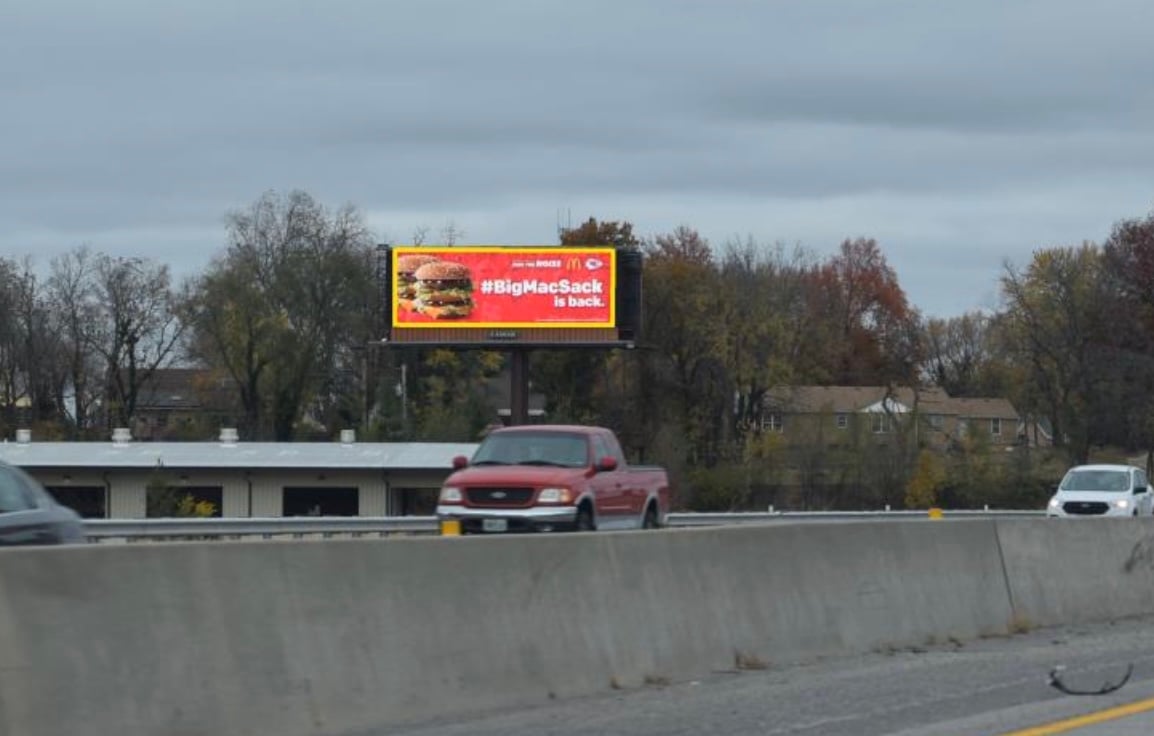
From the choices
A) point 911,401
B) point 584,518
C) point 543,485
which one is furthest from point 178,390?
point 543,485

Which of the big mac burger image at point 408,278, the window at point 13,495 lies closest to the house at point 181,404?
the big mac burger image at point 408,278

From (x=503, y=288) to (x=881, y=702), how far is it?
4580cm

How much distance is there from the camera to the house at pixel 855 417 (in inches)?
3327

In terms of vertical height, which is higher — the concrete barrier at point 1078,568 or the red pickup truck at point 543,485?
the red pickup truck at point 543,485

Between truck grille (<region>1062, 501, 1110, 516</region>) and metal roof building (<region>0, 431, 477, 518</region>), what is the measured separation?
29216 mm

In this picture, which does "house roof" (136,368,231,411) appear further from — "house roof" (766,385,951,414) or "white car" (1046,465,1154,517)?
"white car" (1046,465,1154,517)

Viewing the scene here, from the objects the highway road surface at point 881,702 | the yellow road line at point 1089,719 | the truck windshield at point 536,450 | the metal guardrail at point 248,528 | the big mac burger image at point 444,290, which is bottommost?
the yellow road line at point 1089,719

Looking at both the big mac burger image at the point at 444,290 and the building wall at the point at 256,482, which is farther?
the building wall at the point at 256,482

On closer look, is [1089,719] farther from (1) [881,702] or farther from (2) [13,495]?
(2) [13,495]

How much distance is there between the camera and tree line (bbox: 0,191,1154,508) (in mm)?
84188

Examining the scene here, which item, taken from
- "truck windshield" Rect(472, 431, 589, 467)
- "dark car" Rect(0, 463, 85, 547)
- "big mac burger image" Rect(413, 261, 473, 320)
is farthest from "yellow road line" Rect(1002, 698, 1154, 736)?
"big mac burger image" Rect(413, 261, 473, 320)

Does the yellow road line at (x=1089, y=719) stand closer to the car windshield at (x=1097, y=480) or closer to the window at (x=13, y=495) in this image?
the window at (x=13, y=495)

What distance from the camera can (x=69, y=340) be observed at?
9094cm

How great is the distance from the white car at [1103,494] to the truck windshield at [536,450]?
13868 mm
